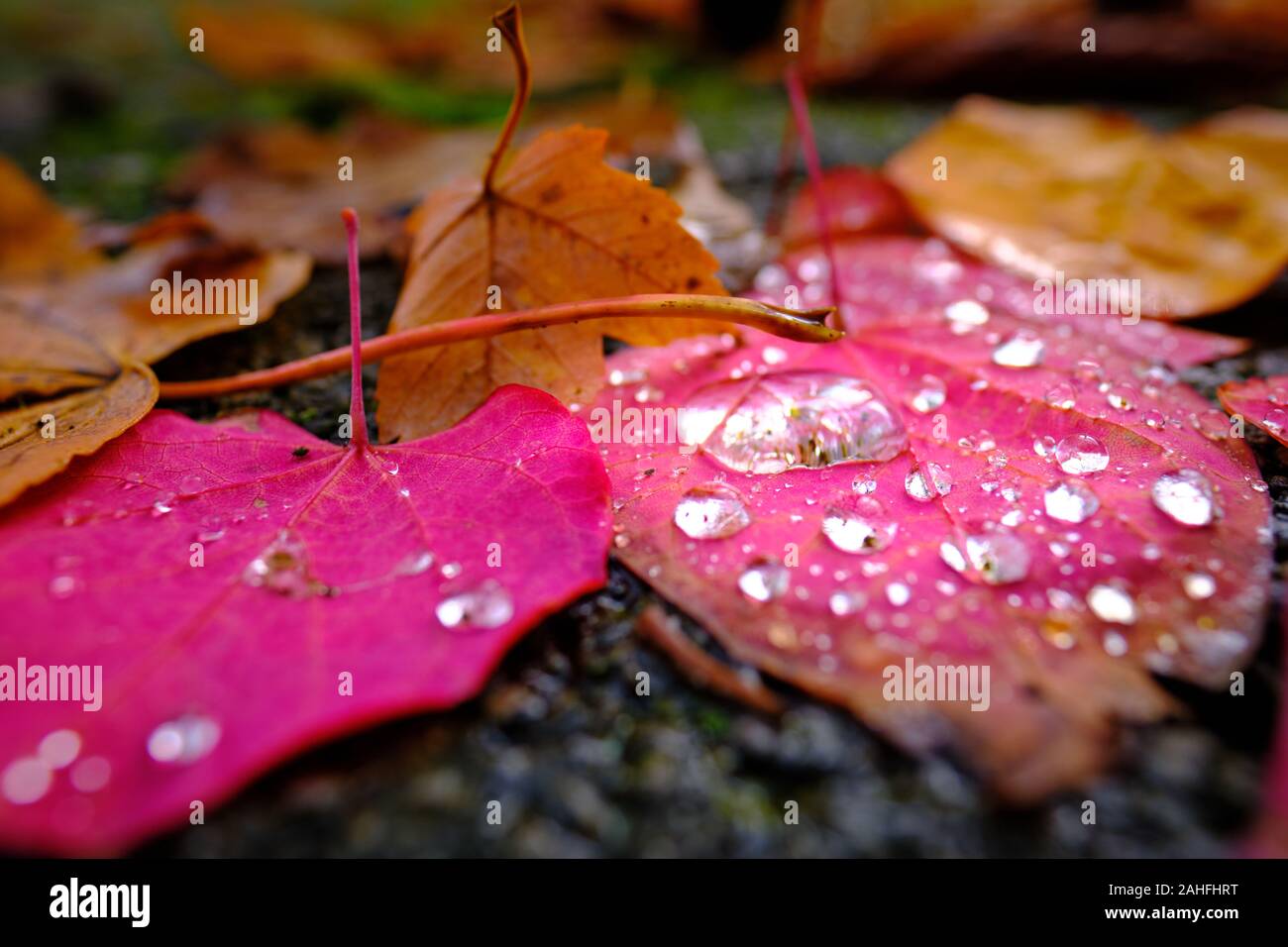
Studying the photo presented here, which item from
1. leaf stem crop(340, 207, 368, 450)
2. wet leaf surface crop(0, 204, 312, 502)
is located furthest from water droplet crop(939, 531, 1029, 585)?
wet leaf surface crop(0, 204, 312, 502)

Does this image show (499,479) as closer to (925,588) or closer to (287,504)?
(287,504)

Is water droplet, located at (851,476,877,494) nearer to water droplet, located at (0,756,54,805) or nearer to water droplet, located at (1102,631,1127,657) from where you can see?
water droplet, located at (1102,631,1127,657)

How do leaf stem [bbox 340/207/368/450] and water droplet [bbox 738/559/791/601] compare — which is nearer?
water droplet [bbox 738/559/791/601]

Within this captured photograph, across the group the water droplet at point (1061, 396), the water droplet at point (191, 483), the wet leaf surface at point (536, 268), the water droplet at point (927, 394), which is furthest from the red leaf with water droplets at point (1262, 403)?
the water droplet at point (191, 483)

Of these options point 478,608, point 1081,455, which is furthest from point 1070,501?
point 478,608

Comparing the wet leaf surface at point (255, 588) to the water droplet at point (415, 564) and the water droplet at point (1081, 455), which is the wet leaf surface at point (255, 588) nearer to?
the water droplet at point (415, 564)

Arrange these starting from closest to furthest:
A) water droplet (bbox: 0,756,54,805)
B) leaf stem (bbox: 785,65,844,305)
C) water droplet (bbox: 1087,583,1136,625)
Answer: water droplet (bbox: 0,756,54,805)
water droplet (bbox: 1087,583,1136,625)
leaf stem (bbox: 785,65,844,305)

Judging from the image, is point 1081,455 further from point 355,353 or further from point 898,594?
point 355,353
